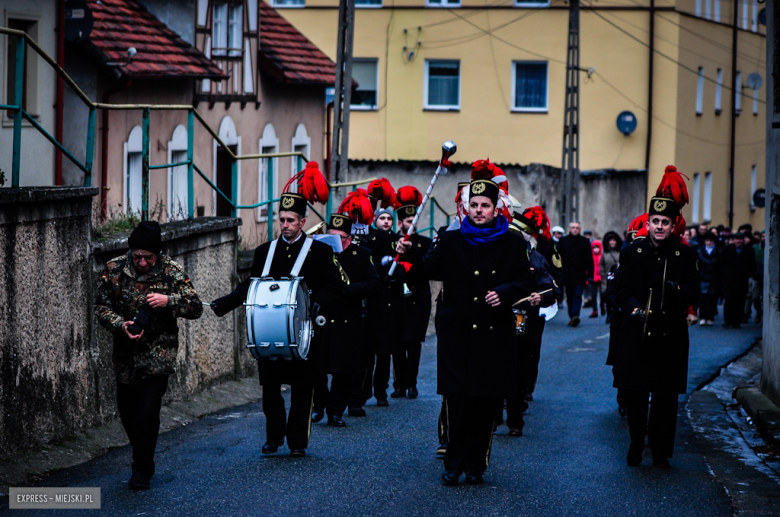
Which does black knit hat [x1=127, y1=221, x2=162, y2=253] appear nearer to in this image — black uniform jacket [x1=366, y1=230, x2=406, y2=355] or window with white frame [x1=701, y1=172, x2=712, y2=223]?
black uniform jacket [x1=366, y1=230, x2=406, y2=355]

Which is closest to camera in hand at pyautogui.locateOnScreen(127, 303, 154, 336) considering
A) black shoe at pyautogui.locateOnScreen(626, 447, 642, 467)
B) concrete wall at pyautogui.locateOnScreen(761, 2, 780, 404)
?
black shoe at pyautogui.locateOnScreen(626, 447, 642, 467)

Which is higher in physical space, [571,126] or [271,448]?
[571,126]

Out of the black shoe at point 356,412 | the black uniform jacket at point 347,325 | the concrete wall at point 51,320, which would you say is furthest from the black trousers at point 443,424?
the concrete wall at point 51,320

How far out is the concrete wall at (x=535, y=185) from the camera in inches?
1217

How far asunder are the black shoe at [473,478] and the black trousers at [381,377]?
12.6 feet

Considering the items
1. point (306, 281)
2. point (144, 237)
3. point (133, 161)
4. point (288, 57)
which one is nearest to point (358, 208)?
point (306, 281)

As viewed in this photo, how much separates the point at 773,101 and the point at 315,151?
1768cm

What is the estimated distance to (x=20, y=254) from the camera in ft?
27.4

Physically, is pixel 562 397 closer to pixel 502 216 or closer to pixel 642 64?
pixel 502 216

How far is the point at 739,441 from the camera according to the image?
10398mm

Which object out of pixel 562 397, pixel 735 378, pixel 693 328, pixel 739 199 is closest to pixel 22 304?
pixel 562 397

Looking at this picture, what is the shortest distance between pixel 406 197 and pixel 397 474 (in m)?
5.51

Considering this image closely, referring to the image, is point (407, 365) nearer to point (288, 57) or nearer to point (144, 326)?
point (144, 326)

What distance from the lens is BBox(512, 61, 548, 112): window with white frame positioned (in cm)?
3769
